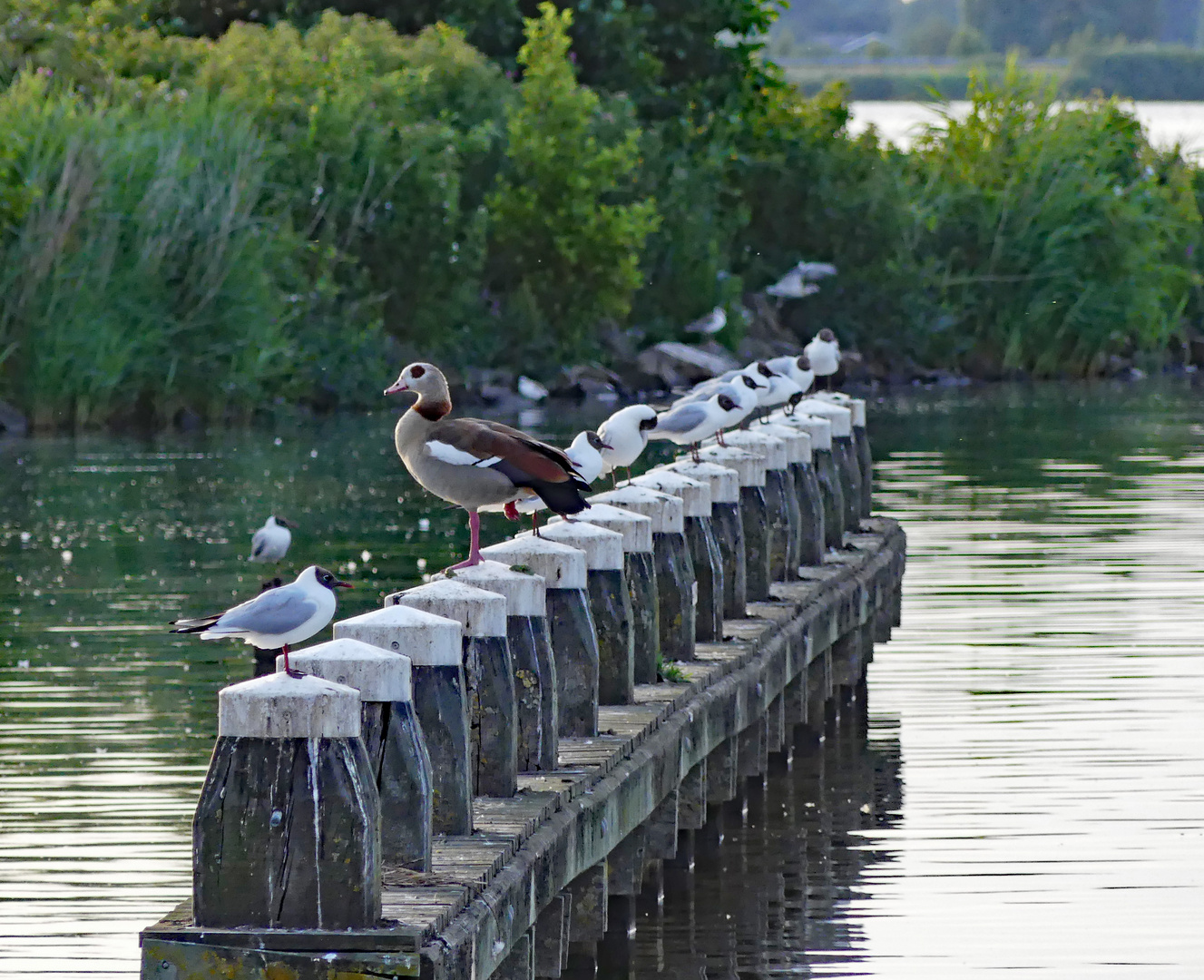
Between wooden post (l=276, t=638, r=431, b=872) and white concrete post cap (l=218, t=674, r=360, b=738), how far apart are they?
675mm

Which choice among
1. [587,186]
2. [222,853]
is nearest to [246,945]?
[222,853]

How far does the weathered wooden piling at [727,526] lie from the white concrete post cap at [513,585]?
13.8ft

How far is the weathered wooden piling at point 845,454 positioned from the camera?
66.0 ft

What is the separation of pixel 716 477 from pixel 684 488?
3.48 ft

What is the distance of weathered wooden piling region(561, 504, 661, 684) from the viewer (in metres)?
12.5

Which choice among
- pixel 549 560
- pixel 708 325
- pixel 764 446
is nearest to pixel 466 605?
pixel 549 560

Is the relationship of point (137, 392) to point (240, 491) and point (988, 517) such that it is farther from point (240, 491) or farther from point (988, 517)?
point (988, 517)

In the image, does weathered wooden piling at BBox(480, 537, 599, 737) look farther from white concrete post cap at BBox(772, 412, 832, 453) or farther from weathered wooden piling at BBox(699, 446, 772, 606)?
white concrete post cap at BBox(772, 412, 832, 453)

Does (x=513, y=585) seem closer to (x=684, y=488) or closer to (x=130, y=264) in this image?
(x=684, y=488)

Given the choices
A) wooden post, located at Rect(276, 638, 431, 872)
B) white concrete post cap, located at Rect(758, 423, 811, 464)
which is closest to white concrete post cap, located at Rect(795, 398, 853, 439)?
white concrete post cap, located at Rect(758, 423, 811, 464)

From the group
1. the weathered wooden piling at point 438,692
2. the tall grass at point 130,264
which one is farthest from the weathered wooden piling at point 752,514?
the tall grass at point 130,264

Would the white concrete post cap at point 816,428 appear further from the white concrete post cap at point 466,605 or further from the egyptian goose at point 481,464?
the white concrete post cap at point 466,605

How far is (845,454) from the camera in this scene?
2034cm

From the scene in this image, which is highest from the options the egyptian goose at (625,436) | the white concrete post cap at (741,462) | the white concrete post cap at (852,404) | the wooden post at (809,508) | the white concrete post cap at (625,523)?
the egyptian goose at (625,436)
